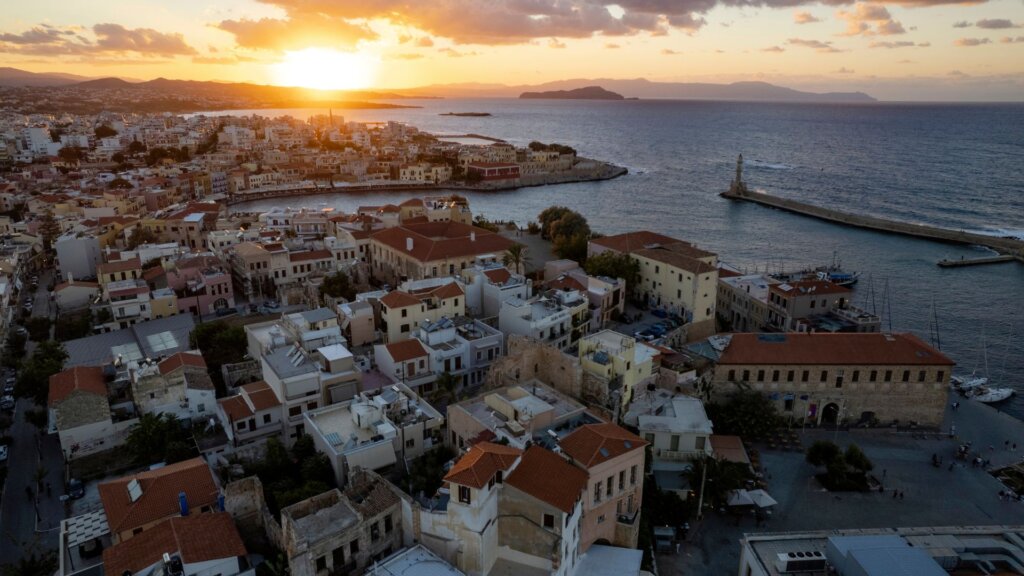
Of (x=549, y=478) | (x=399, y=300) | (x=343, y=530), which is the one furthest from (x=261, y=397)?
(x=549, y=478)

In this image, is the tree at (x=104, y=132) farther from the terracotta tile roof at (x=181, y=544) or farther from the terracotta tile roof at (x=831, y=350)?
the terracotta tile roof at (x=831, y=350)

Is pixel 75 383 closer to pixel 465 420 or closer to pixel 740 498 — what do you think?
pixel 465 420

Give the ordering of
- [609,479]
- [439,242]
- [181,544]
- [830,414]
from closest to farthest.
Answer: [181,544] < [609,479] < [830,414] < [439,242]

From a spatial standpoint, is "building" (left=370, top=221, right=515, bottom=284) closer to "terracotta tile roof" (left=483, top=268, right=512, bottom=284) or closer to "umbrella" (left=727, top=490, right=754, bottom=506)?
"terracotta tile roof" (left=483, top=268, right=512, bottom=284)

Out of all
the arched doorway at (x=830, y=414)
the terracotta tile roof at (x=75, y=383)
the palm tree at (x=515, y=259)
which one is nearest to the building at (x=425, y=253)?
the palm tree at (x=515, y=259)

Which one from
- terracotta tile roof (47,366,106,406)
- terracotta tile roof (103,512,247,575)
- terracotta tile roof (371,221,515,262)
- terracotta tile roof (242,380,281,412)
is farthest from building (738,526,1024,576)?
terracotta tile roof (371,221,515,262)

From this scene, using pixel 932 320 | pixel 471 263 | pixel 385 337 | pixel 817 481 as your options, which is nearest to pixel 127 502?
pixel 385 337
